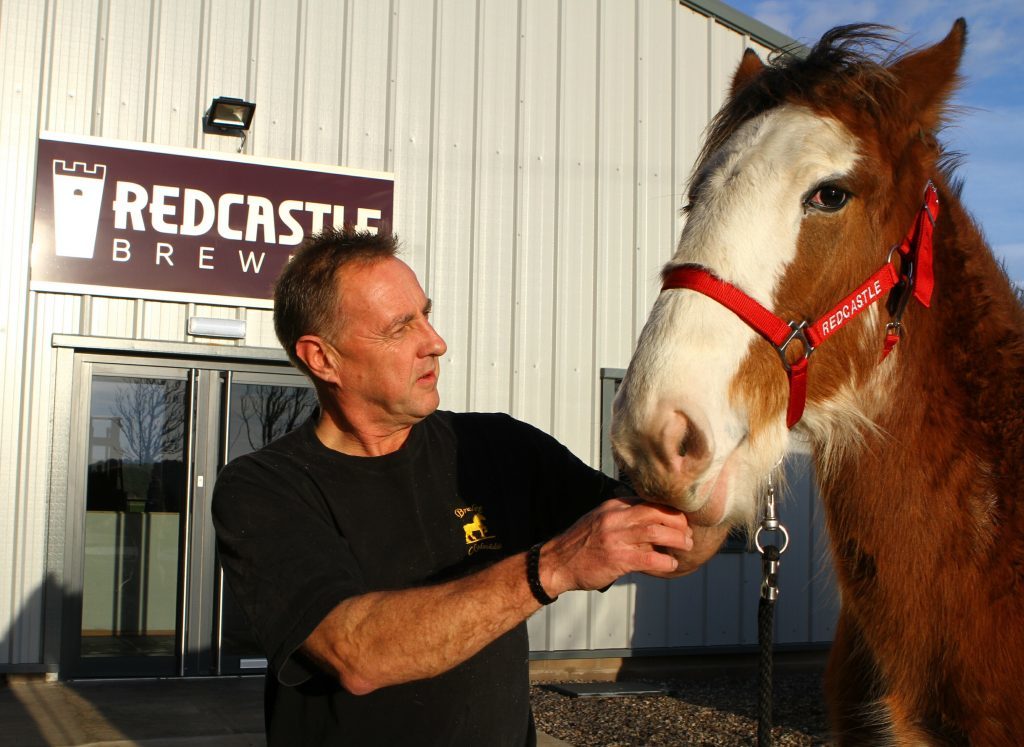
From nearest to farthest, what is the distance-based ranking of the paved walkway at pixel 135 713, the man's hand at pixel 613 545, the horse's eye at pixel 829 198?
1. the man's hand at pixel 613 545
2. the horse's eye at pixel 829 198
3. the paved walkway at pixel 135 713

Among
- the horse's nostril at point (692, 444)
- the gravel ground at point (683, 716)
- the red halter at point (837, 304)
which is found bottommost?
the gravel ground at point (683, 716)

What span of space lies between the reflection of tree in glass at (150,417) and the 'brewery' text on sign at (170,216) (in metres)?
0.71

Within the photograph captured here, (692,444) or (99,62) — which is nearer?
(692,444)

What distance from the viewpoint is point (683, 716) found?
655 cm

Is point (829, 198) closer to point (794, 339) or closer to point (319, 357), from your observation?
point (794, 339)

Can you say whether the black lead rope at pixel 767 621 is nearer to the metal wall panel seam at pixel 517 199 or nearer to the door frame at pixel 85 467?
the door frame at pixel 85 467

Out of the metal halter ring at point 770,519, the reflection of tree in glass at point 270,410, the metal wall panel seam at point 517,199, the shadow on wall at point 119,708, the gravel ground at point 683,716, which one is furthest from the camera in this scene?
the metal wall panel seam at point 517,199

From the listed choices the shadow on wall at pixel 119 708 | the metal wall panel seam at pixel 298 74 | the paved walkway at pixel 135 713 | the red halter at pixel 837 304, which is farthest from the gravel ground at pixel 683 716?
the metal wall panel seam at pixel 298 74

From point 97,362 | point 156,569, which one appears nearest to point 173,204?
point 97,362

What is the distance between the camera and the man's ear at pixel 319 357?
245cm

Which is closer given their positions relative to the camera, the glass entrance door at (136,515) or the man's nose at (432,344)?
the man's nose at (432,344)

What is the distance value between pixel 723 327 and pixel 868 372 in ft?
1.48

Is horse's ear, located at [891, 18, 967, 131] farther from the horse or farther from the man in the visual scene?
the man

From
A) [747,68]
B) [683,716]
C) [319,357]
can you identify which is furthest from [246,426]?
[747,68]
